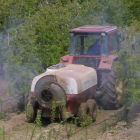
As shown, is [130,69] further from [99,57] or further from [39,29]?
[39,29]

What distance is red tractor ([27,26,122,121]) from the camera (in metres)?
8.95

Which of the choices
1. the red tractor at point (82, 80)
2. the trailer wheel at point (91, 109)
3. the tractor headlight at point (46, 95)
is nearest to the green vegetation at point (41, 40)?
the red tractor at point (82, 80)

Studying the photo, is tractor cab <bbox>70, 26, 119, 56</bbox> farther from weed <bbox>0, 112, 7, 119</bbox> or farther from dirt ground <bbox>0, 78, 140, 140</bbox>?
weed <bbox>0, 112, 7, 119</bbox>

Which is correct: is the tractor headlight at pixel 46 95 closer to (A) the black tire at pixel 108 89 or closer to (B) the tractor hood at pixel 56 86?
(B) the tractor hood at pixel 56 86

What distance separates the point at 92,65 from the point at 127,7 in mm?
6816

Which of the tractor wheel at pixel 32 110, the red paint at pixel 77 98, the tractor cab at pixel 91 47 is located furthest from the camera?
the tractor cab at pixel 91 47

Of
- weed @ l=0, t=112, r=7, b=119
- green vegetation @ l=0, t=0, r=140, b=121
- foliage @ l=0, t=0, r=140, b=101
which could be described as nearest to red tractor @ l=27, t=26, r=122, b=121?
green vegetation @ l=0, t=0, r=140, b=121

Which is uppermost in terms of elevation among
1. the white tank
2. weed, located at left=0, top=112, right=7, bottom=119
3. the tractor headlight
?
the white tank

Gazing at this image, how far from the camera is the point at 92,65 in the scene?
11.1m

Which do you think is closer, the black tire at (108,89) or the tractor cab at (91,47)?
the black tire at (108,89)

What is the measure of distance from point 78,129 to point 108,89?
2167mm

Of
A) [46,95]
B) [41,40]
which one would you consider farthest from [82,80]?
[41,40]

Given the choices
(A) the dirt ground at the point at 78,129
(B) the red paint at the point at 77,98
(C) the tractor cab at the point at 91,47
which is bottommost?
(A) the dirt ground at the point at 78,129

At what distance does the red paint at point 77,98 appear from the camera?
9.03 m
